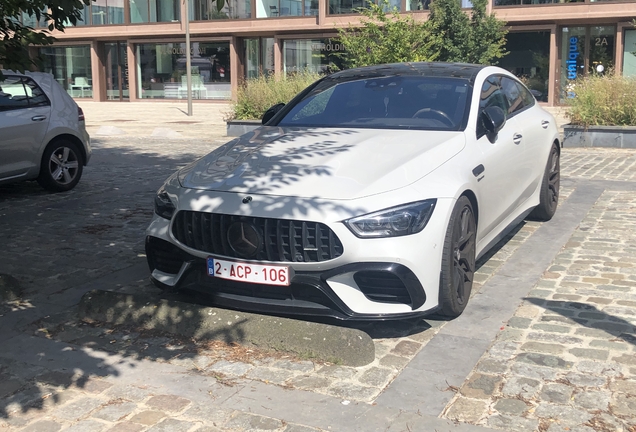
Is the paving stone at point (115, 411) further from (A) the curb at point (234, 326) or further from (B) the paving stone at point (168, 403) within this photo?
(A) the curb at point (234, 326)

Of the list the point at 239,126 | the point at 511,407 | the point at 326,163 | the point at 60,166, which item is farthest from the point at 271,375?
the point at 239,126

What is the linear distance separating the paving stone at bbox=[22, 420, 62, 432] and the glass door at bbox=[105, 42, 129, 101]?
36.2 metres

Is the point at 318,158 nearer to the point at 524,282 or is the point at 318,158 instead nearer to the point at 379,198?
the point at 379,198

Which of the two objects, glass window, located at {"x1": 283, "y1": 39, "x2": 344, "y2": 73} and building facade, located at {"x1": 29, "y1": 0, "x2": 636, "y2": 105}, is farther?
glass window, located at {"x1": 283, "y1": 39, "x2": 344, "y2": 73}

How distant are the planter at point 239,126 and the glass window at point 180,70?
1773 centimetres

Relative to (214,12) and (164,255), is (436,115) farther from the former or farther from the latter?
(214,12)

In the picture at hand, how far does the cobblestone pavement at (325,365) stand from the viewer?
12.1 feet

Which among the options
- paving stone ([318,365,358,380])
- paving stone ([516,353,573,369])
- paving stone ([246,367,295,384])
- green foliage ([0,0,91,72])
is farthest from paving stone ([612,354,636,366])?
green foliage ([0,0,91,72])

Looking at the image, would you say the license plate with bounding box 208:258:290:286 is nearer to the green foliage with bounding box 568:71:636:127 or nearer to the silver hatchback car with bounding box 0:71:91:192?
the silver hatchback car with bounding box 0:71:91:192

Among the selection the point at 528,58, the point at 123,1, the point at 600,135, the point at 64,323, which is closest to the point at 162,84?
the point at 123,1

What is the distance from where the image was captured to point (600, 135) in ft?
46.8

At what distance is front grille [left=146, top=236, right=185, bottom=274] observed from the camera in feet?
16.0

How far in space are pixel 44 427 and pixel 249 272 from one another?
4.67ft

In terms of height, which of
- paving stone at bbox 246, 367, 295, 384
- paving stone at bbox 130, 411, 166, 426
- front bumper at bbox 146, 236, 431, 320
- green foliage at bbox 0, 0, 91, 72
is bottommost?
paving stone at bbox 130, 411, 166, 426
